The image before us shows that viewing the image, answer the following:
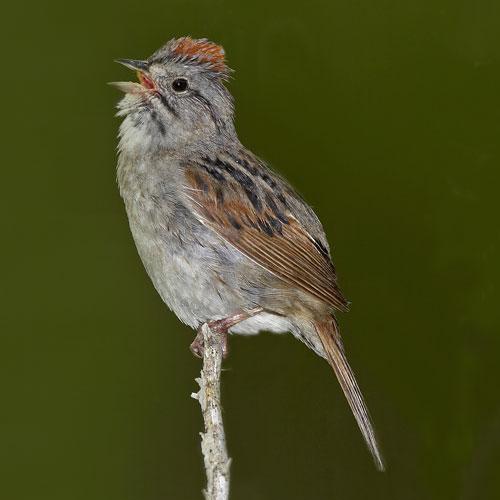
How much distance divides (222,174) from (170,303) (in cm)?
59

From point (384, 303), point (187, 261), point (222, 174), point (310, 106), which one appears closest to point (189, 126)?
point (222, 174)

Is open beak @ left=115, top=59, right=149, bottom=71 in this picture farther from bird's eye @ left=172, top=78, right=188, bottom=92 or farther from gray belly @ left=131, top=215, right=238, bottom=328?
gray belly @ left=131, top=215, right=238, bottom=328

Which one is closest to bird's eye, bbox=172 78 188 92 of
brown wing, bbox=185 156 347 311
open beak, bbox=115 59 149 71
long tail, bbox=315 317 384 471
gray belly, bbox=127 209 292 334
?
open beak, bbox=115 59 149 71

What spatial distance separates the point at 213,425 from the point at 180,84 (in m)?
1.59

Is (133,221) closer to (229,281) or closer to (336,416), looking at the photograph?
(229,281)

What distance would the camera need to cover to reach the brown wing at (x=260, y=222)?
4.38 metres

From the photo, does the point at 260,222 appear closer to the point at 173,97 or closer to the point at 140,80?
the point at 173,97

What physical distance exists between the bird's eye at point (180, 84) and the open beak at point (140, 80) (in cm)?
9

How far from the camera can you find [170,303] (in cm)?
452

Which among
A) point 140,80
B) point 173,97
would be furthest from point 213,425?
point 140,80

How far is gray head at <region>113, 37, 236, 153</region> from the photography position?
178 inches

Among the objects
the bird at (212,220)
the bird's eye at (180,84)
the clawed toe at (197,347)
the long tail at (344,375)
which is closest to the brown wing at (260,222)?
the bird at (212,220)

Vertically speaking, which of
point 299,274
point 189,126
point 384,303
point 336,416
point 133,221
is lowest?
point 336,416

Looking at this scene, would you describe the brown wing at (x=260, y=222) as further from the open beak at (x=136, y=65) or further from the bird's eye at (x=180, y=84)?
the open beak at (x=136, y=65)
